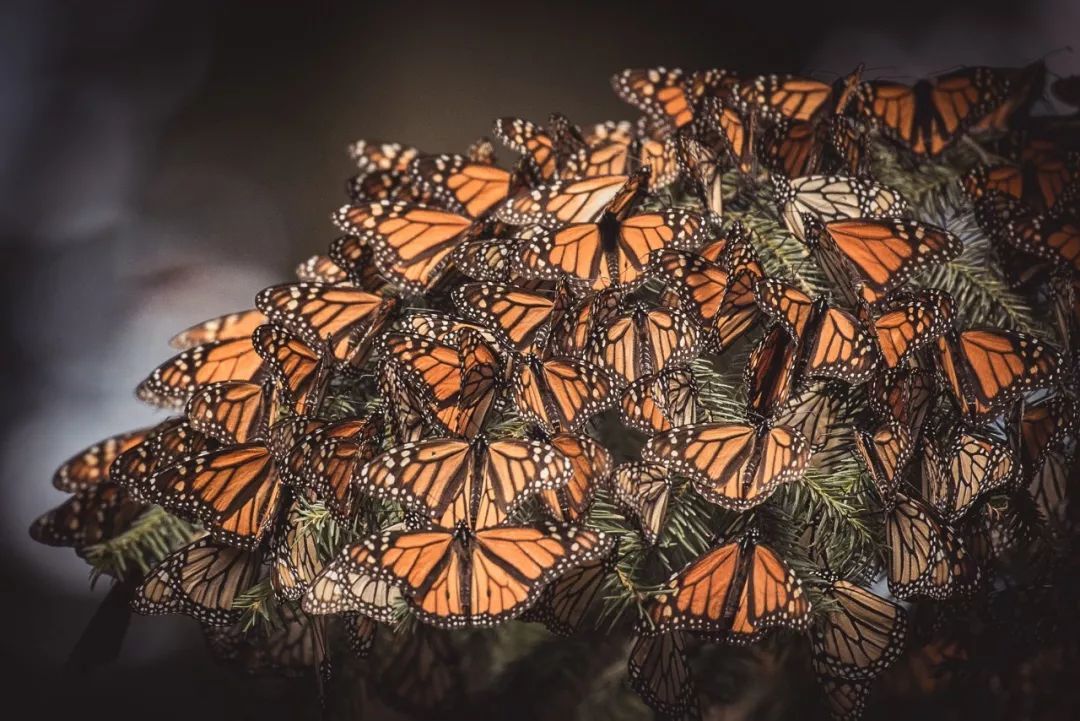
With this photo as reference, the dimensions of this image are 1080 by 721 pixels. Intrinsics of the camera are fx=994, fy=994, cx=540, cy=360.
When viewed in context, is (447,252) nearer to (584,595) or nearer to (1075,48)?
(584,595)

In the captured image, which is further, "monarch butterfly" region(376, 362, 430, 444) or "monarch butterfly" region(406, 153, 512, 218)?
"monarch butterfly" region(406, 153, 512, 218)

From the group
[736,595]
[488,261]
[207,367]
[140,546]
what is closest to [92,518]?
[140,546]

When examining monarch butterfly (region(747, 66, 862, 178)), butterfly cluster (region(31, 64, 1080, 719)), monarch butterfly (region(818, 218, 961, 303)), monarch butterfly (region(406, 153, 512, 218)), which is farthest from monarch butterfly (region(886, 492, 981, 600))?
monarch butterfly (region(406, 153, 512, 218))

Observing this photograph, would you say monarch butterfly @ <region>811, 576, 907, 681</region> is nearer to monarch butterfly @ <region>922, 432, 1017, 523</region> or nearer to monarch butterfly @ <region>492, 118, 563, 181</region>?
monarch butterfly @ <region>922, 432, 1017, 523</region>

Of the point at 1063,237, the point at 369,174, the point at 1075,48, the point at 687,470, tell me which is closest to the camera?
the point at 687,470

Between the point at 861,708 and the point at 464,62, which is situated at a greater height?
the point at 464,62

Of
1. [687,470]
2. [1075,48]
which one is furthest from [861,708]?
[1075,48]
